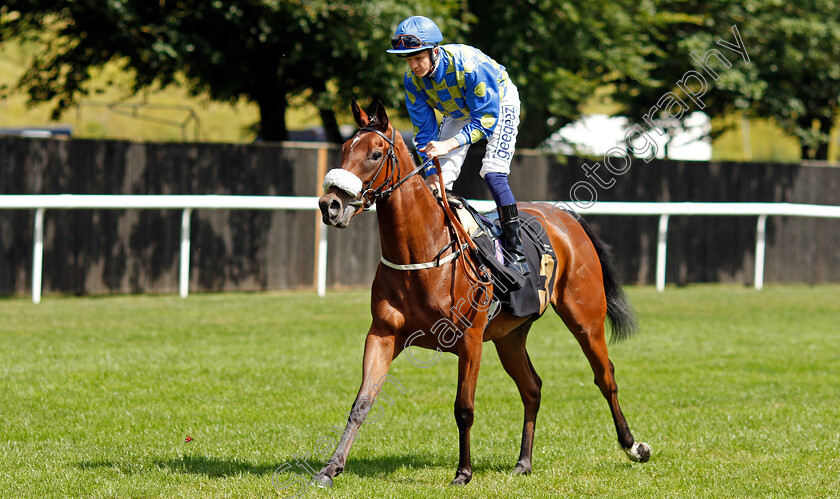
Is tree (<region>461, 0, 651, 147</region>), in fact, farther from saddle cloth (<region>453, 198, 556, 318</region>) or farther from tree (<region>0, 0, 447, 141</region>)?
saddle cloth (<region>453, 198, 556, 318</region>)

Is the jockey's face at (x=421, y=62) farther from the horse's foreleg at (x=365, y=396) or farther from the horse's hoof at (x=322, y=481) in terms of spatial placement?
the horse's hoof at (x=322, y=481)

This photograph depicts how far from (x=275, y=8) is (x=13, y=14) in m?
4.52

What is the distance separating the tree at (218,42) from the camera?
516 inches

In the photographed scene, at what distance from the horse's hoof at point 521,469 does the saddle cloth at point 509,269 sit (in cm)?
84

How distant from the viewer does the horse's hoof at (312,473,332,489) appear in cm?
462

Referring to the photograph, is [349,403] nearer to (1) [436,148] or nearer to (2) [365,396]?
(2) [365,396]

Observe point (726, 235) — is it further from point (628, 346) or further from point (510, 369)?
point (510, 369)

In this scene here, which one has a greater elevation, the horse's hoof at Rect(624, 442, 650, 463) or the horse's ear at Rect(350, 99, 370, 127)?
the horse's ear at Rect(350, 99, 370, 127)

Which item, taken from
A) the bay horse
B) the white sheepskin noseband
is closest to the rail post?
the bay horse

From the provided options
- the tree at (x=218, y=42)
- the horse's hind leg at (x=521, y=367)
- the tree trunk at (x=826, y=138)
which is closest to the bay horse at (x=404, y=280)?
the horse's hind leg at (x=521, y=367)

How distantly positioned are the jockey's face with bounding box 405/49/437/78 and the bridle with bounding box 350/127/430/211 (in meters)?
0.42

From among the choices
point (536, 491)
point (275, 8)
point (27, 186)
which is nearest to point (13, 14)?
point (27, 186)

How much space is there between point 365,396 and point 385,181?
1063 mm

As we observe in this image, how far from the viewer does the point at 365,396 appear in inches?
186
